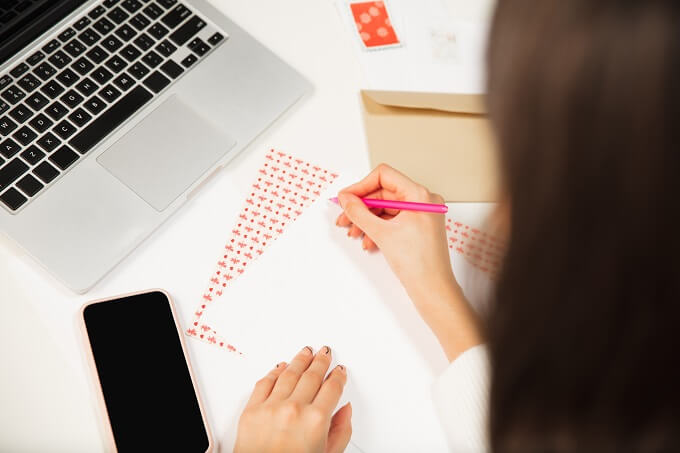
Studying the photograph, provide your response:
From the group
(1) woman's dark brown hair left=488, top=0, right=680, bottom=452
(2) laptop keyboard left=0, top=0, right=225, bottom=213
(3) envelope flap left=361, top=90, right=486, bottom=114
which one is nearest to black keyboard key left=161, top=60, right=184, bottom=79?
(2) laptop keyboard left=0, top=0, right=225, bottom=213

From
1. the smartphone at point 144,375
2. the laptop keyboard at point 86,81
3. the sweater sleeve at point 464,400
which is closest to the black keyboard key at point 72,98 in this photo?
the laptop keyboard at point 86,81

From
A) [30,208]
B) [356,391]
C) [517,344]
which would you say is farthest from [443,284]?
[30,208]

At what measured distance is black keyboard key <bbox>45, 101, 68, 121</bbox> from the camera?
2.11 ft

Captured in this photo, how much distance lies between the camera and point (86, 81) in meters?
0.66

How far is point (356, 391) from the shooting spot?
0.59 m

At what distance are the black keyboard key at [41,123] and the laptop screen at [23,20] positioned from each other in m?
0.08

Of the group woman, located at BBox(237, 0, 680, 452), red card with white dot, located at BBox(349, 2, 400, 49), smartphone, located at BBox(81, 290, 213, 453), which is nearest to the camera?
woman, located at BBox(237, 0, 680, 452)

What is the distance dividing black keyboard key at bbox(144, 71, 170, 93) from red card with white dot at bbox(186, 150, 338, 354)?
135mm

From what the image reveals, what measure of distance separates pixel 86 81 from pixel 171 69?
89 millimetres

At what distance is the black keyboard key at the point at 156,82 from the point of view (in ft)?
2.25

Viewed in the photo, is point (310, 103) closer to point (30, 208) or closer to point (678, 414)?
point (30, 208)

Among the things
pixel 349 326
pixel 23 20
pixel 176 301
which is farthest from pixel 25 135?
pixel 349 326

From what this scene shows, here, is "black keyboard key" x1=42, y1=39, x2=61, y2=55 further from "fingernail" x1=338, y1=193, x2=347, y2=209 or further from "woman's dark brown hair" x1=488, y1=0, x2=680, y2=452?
"woman's dark brown hair" x1=488, y1=0, x2=680, y2=452

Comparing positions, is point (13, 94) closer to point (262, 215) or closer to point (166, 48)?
point (166, 48)
